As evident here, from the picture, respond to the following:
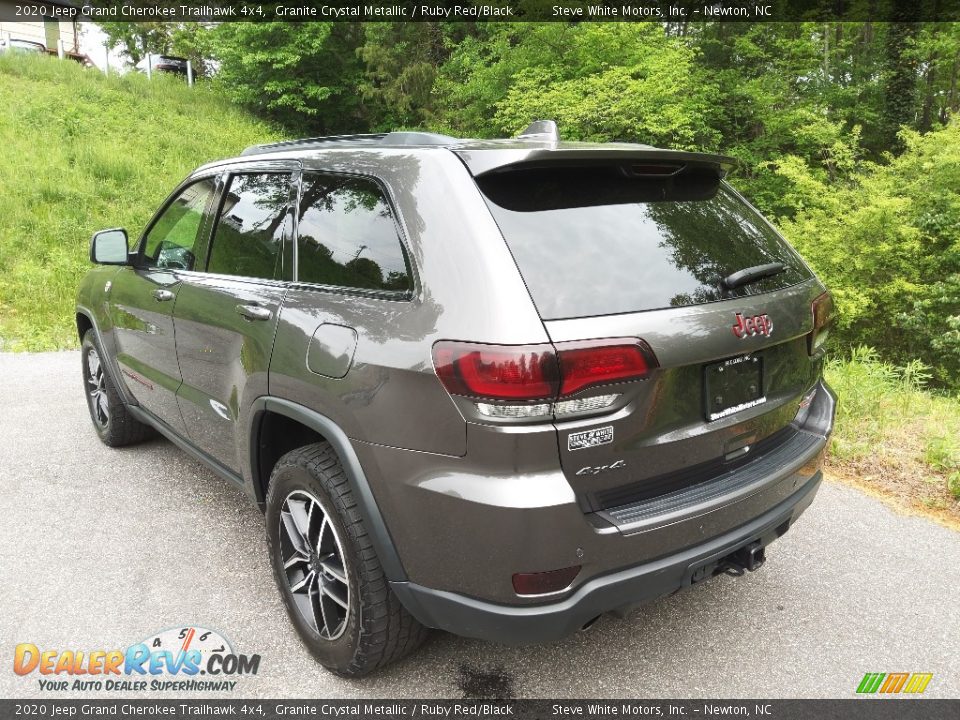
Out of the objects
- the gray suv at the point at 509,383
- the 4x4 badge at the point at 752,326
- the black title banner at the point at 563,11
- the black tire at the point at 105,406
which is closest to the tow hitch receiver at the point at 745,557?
the gray suv at the point at 509,383

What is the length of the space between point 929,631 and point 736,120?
2172cm

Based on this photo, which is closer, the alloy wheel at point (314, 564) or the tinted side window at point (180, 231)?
the alloy wheel at point (314, 564)

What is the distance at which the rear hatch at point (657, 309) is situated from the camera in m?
1.91

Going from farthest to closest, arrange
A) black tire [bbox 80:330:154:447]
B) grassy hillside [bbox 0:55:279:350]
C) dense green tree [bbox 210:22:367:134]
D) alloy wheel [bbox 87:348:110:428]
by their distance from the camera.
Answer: dense green tree [bbox 210:22:367:134]
grassy hillside [bbox 0:55:279:350]
alloy wheel [bbox 87:348:110:428]
black tire [bbox 80:330:154:447]

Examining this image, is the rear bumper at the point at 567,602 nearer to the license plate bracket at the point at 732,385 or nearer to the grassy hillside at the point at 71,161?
the license plate bracket at the point at 732,385

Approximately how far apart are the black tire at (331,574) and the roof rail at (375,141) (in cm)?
112

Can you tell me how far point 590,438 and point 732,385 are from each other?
591mm

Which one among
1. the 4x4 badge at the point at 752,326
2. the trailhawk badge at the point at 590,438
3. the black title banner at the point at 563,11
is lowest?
the trailhawk badge at the point at 590,438

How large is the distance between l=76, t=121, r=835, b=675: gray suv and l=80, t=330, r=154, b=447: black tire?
79.1 inches

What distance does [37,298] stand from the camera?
10.0m

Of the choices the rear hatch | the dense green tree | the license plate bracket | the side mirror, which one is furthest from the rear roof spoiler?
the dense green tree

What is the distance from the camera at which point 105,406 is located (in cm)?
459

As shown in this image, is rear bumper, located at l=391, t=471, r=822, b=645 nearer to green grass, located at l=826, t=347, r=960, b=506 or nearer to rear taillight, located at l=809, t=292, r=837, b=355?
rear taillight, located at l=809, t=292, r=837, b=355

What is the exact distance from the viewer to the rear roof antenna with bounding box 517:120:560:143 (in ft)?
8.83
